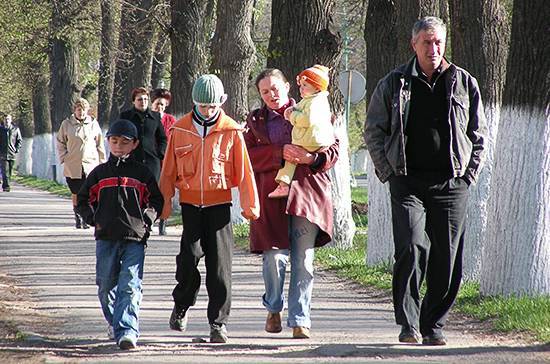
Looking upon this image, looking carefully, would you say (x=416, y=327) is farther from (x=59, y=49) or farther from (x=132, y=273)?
(x=59, y=49)

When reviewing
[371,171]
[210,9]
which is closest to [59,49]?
[210,9]

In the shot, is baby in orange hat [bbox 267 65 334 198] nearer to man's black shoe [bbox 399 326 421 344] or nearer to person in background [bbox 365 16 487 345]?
person in background [bbox 365 16 487 345]

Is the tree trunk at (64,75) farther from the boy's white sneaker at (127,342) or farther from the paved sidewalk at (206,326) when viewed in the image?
the boy's white sneaker at (127,342)

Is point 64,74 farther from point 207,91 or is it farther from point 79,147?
point 207,91

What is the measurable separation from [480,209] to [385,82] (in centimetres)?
439

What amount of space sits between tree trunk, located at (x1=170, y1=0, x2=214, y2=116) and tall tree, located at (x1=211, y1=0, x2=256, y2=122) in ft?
7.71

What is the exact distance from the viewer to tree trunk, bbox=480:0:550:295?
1044 cm

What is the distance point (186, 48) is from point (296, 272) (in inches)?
617

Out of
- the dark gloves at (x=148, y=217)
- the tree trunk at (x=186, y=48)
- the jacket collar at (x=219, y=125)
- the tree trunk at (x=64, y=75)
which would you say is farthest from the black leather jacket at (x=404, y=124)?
the tree trunk at (x=64, y=75)

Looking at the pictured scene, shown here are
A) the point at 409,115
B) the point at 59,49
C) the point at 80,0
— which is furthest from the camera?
the point at 59,49

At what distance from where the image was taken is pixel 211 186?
9070mm

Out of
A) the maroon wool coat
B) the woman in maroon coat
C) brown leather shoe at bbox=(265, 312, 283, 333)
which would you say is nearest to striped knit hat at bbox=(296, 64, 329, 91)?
the woman in maroon coat

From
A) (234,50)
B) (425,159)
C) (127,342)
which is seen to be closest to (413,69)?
(425,159)

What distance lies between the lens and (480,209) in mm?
12852
